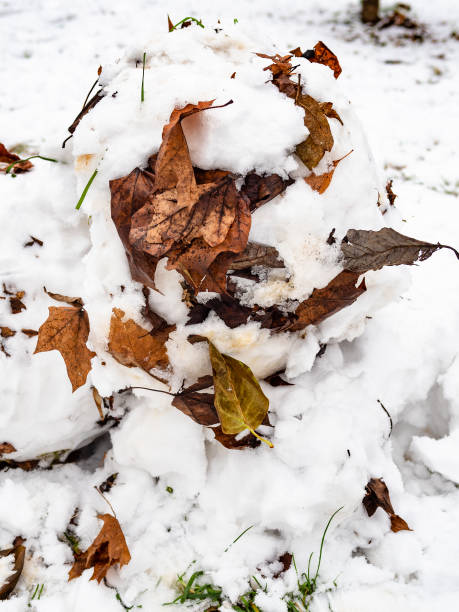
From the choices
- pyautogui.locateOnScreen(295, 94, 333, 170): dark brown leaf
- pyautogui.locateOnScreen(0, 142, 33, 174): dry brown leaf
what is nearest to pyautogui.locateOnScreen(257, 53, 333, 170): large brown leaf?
pyautogui.locateOnScreen(295, 94, 333, 170): dark brown leaf

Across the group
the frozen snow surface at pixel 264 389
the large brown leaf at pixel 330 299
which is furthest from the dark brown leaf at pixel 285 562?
the large brown leaf at pixel 330 299

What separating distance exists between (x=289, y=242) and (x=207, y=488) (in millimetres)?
760

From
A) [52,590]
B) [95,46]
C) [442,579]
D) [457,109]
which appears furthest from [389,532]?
[95,46]

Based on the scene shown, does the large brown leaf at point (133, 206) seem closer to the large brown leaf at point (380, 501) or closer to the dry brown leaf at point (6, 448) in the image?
the dry brown leaf at point (6, 448)

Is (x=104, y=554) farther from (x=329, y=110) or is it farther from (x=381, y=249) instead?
(x=329, y=110)

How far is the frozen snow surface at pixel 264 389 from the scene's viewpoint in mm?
1158

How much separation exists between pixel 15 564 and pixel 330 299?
113 centimetres

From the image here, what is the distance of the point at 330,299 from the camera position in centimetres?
124

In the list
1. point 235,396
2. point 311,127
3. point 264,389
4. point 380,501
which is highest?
point 311,127

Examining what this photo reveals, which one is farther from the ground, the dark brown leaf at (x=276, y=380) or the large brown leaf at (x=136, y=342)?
the large brown leaf at (x=136, y=342)

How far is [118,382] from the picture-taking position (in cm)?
128

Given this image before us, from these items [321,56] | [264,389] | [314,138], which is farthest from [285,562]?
[321,56]

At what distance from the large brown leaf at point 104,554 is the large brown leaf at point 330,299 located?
0.77 m

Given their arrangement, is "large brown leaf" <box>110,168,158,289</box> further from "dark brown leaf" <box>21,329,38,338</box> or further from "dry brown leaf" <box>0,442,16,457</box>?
"dry brown leaf" <box>0,442,16,457</box>
